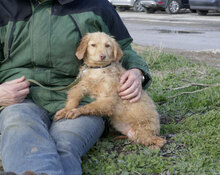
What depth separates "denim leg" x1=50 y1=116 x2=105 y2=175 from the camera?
299cm

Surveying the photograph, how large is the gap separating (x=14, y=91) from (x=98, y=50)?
2.80ft

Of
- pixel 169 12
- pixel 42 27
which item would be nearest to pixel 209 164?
A: pixel 42 27

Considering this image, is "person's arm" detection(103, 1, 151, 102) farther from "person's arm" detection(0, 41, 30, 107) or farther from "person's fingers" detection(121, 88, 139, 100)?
"person's arm" detection(0, 41, 30, 107)

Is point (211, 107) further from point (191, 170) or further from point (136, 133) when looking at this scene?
point (191, 170)

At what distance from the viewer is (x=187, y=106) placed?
15.8 feet

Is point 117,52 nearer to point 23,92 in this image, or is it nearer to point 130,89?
point 130,89

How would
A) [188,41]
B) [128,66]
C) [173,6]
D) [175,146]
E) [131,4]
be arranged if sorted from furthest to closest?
[131,4] → [173,6] → [188,41] → [128,66] → [175,146]

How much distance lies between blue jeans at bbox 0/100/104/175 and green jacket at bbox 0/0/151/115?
28 cm

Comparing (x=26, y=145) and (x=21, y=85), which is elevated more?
(x=21, y=85)

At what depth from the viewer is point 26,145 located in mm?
2865

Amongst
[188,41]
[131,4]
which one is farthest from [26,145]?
[131,4]

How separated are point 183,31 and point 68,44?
10.2 meters

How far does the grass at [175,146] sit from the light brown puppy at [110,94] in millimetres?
141

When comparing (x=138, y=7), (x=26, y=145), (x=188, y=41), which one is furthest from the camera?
(x=138, y=7)
